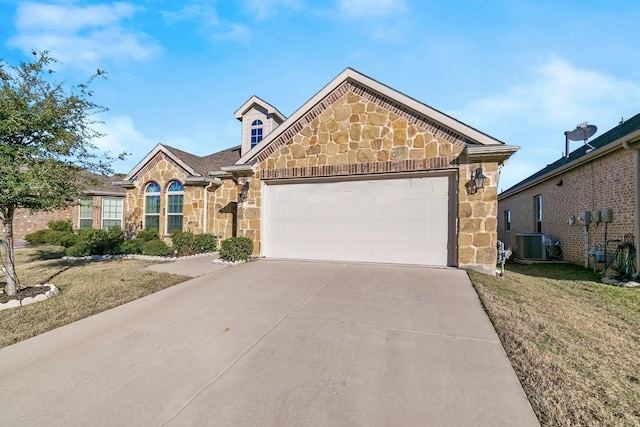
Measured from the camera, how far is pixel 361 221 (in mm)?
8156

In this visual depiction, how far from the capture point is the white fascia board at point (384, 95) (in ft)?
23.3

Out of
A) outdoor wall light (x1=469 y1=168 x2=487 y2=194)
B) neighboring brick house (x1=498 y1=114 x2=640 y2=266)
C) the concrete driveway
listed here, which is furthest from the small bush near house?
neighboring brick house (x1=498 y1=114 x2=640 y2=266)

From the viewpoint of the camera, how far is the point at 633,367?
302cm

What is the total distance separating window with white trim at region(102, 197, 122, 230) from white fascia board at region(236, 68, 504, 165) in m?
12.5

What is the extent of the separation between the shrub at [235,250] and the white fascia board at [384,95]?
9.05ft

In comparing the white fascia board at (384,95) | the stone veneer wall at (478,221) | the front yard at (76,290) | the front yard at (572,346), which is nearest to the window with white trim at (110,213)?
the front yard at (76,290)

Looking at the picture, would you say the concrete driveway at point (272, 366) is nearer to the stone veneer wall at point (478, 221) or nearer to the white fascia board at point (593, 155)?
the stone veneer wall at point (478, 221)

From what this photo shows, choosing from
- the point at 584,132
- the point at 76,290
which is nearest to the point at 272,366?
the point at 76,290

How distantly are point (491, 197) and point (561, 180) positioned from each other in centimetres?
722

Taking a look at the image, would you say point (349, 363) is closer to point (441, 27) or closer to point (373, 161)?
point (373, 161)

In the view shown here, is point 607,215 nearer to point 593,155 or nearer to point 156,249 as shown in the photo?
point 593,155

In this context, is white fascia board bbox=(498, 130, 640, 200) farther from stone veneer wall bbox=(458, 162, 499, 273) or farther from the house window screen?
stone veneer wall bbox=(458, 162, 499, 273)

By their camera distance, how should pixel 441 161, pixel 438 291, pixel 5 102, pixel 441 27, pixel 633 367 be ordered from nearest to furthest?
1. pixel 633 367
2. pixel 5 102
3. pixel 438 291
4. pixel 441 27
5. pixel 441 161

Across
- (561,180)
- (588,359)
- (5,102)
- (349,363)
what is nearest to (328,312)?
(349,363)
